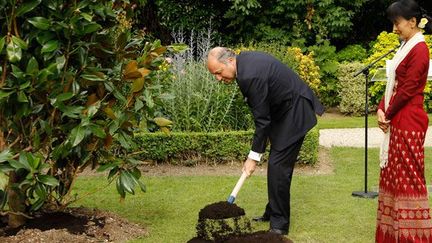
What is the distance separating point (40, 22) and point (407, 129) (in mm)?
2801

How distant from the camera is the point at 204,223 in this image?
488 cm

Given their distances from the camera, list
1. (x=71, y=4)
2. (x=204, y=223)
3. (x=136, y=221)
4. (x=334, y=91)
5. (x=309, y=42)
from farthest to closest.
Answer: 1. (x=309, y=42)
2. (x=334, y=91)
3. (x=136, y=221)
4. (x=71, y=4)
5. (x=204, y=223)

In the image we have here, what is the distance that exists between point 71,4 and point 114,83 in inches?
28.2

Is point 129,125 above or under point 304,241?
above

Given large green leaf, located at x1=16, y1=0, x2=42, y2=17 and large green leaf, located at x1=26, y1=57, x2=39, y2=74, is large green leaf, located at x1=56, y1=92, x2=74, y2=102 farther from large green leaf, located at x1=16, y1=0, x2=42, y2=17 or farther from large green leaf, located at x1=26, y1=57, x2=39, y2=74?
large green leaf, located at x1=16, y1=0, x2=42, y2=17

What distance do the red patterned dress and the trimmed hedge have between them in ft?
11.9

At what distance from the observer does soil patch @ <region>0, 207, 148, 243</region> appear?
18.0 ft

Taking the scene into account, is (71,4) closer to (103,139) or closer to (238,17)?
(103,139)

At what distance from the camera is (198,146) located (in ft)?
29.6

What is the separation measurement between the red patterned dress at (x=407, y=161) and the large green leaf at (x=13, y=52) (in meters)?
2.75

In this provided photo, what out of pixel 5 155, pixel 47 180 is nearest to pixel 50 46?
pixel 5 155

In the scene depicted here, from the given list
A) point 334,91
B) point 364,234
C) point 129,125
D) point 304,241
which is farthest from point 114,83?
point 334,91

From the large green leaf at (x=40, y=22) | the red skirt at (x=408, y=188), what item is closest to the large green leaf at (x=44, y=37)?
the large green leaf at (x=40, y=22)

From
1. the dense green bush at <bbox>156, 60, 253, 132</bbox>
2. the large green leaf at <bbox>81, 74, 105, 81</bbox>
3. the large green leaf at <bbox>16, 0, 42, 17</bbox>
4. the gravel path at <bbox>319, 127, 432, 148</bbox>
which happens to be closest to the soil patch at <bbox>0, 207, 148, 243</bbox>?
the large green leaf at <bbox>81, 74, 105, 81</bbox>
